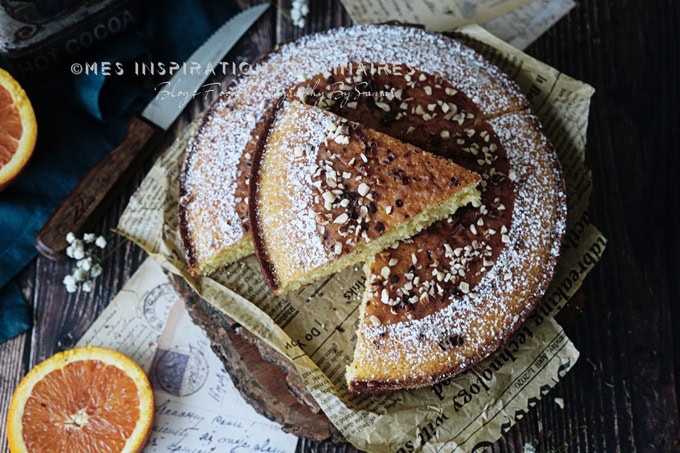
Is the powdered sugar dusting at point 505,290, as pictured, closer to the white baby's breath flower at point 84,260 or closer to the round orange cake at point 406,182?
the round orange cake at point 406,182

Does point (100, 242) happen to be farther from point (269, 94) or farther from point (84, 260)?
point (269, 94)

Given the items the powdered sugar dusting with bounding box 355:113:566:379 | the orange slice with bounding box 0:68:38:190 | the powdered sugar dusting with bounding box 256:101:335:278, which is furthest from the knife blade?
the powdered sugar dusting with bounding box 355:113:566:379

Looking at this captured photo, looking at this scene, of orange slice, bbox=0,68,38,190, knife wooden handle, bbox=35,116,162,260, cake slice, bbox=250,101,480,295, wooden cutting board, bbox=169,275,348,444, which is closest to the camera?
cake slice, bbox=250,101,480,295

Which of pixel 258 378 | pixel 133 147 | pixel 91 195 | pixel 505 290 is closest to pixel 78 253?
pixel 91 195

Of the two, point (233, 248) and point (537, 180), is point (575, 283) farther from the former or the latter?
point (233, 248)

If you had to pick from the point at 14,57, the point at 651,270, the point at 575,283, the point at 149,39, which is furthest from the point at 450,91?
the point at 14,57

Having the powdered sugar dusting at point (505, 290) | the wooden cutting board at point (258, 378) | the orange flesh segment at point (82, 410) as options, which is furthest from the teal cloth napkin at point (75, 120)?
the powdered sugar dusting at point (505, 290)

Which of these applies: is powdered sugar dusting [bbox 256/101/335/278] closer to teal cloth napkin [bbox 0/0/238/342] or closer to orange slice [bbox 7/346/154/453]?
orange slice [bbox 7/346/154/453]
